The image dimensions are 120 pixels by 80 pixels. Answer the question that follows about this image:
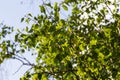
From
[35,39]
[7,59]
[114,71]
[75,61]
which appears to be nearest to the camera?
[114,71]

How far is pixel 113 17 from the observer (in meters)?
11.3

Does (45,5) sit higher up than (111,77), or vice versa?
(45,5)

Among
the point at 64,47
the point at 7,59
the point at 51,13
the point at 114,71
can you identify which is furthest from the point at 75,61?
the point at 7,59

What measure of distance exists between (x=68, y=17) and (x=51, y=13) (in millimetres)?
926

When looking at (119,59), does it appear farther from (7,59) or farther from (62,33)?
(7,59)

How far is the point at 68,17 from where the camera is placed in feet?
38.9

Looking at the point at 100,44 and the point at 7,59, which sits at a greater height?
the point at 7,59

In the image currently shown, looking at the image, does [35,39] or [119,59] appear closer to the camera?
[119,59]

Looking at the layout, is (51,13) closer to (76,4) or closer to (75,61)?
(76,4)

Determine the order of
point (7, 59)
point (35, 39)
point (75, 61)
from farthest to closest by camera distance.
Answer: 1. point (7, 59)
2. point (35, 39)
3. point (75, 61)

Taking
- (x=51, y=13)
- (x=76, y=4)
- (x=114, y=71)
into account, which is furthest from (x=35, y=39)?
(x=114, y=71)

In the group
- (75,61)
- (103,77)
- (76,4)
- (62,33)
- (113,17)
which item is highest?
(76,4)

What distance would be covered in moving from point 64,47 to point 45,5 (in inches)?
77.6

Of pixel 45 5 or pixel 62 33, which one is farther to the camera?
pixel 45 5
